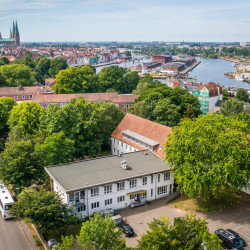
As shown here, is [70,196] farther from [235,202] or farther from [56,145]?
[235,202]

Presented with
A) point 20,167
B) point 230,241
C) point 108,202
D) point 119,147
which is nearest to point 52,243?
point 108,202

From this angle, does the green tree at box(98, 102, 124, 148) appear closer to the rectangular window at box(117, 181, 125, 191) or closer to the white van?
the rectangular window at box(117, 181, 125, 191)

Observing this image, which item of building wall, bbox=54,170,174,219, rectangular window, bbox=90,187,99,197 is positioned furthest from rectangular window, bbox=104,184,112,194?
rectangular window, bbox=90,187,99,197

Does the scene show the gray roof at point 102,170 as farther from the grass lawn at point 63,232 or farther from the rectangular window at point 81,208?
the grass lawn at point 63,232

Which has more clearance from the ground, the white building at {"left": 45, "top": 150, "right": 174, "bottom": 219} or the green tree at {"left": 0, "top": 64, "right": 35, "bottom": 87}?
the green tree at {"left": 0, "top": 64, "right": 35, "bottom": 87}

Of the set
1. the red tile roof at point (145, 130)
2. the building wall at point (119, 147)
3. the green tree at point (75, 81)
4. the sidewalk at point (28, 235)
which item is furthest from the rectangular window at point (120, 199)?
the green tree at point (75, 81)

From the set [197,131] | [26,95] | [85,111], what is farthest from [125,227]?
[26,95]

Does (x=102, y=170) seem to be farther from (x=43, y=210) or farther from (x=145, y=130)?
(x=145, y=130)
